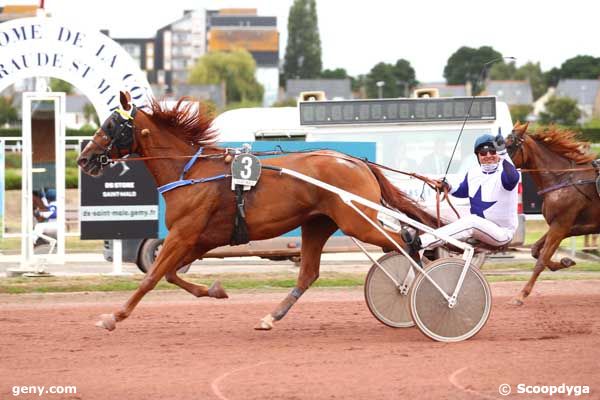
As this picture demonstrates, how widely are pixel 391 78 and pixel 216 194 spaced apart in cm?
11215

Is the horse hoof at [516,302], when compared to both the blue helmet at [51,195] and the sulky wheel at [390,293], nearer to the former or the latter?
the sulky wheel at [390,293]

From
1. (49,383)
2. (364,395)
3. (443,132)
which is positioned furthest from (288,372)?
(443,132)

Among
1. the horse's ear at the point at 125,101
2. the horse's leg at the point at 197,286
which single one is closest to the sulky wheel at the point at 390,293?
the horse's leg at the point at 197,286

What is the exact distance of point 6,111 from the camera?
250 feet

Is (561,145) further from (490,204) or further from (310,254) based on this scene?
(310,254)

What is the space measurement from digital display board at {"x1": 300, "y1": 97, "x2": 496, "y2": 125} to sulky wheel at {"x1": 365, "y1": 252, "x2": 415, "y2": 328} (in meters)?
5.92

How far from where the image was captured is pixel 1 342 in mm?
9070

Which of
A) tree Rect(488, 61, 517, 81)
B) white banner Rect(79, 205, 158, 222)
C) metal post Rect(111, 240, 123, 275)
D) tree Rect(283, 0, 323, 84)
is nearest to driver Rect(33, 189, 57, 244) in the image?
metal post Rect(111, 240, 123, 275)

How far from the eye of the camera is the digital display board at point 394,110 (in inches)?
601

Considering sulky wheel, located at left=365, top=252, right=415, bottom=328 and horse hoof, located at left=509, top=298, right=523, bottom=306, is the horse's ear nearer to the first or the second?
sulky wheel, located at left=365, top=252, right=415, bottom=328

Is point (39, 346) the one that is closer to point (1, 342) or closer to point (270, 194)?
point (1, 342)

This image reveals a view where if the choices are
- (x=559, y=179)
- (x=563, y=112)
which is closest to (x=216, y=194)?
(x=559, y=179)

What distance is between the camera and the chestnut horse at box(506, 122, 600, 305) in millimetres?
12391

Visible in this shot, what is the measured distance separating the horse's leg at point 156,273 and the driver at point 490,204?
1962mm
